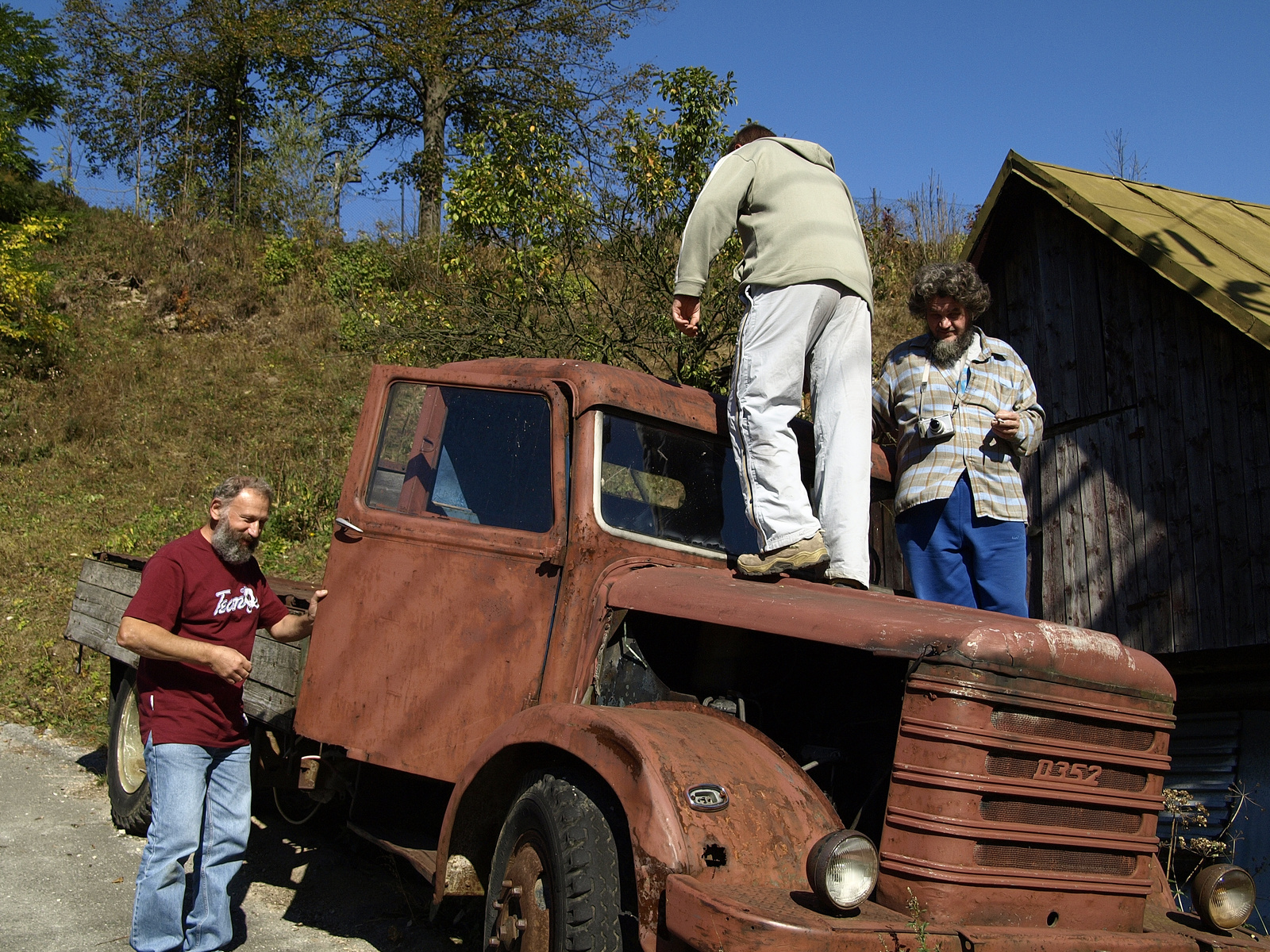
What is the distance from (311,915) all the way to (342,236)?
18.9 m

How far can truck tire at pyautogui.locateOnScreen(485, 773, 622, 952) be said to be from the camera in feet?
8.68

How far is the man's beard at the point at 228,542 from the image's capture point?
376 cm

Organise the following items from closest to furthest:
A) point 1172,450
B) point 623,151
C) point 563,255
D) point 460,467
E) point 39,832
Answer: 1. point 460,467
2. point 39,832
3. point 1172,450
4. point 623,151
5. point 563,255

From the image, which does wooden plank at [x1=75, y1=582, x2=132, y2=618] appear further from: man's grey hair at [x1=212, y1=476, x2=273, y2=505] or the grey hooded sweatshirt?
the grey hooded sweatshirt

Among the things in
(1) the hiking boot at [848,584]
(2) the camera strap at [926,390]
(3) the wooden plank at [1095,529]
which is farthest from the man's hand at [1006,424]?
(3) the wooden plank at [1095,529]

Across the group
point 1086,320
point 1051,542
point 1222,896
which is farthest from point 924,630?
point 1086,320

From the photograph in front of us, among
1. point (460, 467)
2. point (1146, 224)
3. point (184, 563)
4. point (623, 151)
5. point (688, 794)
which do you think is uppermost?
point (623, 151)

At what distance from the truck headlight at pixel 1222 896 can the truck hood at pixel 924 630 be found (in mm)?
470

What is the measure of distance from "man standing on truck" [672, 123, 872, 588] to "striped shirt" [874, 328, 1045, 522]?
42 cm

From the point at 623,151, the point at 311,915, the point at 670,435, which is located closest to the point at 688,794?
the point at 670,435

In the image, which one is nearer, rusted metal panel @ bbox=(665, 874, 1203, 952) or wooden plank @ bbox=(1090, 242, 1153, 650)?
rusted metal panel @ bbox=(665, 874, 1203, 952)

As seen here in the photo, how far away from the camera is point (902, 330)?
680 inches

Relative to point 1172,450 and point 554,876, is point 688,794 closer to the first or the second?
point 554,876

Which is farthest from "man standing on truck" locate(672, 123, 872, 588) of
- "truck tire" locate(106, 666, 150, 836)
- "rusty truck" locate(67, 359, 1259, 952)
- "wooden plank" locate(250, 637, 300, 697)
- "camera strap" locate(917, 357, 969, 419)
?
"truck tire" locate(106, 666, 150, 836)
